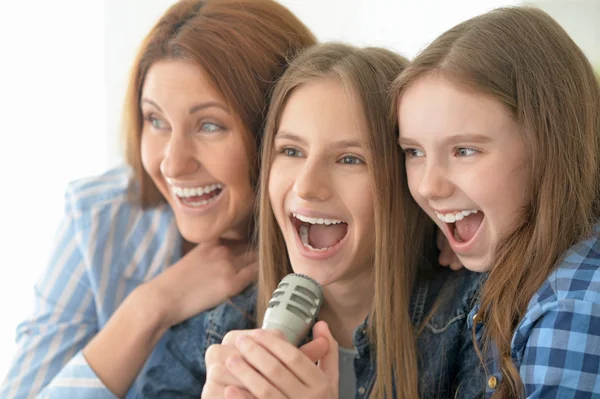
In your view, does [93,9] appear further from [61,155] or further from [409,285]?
[409,285]

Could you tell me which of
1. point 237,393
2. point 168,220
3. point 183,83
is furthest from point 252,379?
point 168,220

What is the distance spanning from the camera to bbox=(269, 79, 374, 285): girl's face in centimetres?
129

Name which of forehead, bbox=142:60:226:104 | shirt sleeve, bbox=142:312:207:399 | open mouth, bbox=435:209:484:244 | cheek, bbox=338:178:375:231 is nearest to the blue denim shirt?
shirt sleeve, bbox=142:312:207:399

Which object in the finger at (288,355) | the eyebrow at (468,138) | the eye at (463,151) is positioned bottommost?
the finger at (288,355)

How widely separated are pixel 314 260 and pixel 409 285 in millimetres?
187

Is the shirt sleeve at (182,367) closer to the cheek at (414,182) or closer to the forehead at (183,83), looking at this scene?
the forehead at (183,83)

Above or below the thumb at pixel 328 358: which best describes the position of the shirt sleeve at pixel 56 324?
below

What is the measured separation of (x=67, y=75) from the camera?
255 centimetres

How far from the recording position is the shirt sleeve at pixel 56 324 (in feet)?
5.54

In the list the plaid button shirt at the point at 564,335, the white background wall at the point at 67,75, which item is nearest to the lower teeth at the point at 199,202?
the plaid button shirt at the point at 564,335

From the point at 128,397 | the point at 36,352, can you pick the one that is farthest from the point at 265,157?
the point at 36,352

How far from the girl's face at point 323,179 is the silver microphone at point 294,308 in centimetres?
17

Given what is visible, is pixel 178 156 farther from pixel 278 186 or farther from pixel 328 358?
pixel 328 358

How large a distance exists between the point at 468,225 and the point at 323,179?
0.86 feet
